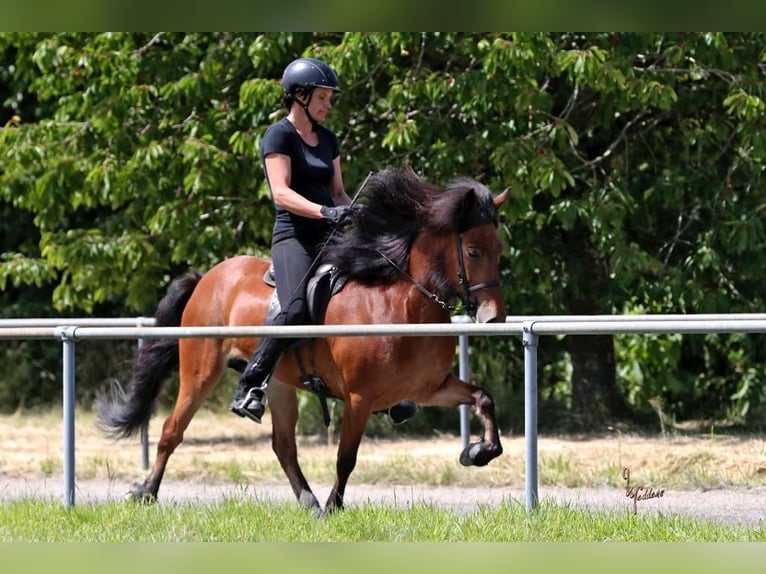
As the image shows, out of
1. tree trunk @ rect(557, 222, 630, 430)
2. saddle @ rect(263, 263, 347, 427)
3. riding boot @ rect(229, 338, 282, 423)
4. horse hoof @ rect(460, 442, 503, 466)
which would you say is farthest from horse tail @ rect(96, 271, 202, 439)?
tree trunk @ rect(557, 222, 630, 430)

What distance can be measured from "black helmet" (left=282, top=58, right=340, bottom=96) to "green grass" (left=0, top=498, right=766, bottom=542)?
2.38 m

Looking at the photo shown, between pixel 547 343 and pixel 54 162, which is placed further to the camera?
pixel 547 343

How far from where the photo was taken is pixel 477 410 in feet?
23.5

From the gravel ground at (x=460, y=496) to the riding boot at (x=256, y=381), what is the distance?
58 centimetres

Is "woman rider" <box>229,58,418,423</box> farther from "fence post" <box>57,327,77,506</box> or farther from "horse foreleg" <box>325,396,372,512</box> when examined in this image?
"fence post" <box>57,327,77,506</box>

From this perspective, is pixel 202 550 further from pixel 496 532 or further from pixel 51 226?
pixel 51 226

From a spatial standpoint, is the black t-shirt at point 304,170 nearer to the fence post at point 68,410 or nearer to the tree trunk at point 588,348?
the fence post at point 68,410

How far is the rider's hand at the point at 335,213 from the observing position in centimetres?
716

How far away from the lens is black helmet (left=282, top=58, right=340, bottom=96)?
7398 millimetres

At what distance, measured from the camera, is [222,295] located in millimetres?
8211

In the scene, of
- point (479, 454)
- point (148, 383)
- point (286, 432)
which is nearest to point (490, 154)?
point (148, 383)

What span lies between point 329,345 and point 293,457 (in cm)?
96

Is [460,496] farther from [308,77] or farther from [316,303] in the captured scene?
[308,77]

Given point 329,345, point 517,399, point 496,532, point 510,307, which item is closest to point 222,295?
point 329,345
